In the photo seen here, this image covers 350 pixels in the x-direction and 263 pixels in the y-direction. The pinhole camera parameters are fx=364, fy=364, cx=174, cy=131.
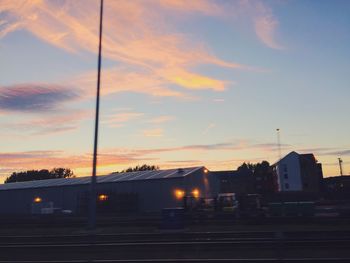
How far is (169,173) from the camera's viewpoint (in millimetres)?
56688

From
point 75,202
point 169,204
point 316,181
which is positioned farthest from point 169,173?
point 316,181

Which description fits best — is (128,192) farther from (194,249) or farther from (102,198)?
(194,249)

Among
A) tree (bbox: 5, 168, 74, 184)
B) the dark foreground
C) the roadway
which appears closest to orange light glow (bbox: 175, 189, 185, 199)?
the dark foreground

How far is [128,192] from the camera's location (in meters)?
56.4

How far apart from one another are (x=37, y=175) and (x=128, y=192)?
96.4 metres

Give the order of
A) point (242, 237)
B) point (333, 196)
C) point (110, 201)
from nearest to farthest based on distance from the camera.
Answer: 1. point (242, 237)
2. point (110, 201)
3. point (333, 196)

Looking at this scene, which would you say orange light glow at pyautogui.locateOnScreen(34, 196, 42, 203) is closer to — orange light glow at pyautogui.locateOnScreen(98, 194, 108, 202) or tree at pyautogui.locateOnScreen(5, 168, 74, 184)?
orange light glow at pyautogui.locateOnScreen(98, 194, 108, 202)

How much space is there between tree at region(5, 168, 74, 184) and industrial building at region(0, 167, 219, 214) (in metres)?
77.3

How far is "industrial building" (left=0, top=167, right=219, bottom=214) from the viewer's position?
176 feet

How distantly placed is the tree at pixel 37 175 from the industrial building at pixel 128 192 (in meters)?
77.3

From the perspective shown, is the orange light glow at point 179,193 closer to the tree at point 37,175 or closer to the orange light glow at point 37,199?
the orange light glow at point 37,199

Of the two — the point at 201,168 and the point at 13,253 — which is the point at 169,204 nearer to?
the point at 201,168

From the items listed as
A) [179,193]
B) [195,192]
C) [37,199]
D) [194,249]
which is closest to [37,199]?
[37,199]

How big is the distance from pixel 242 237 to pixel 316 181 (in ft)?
257
